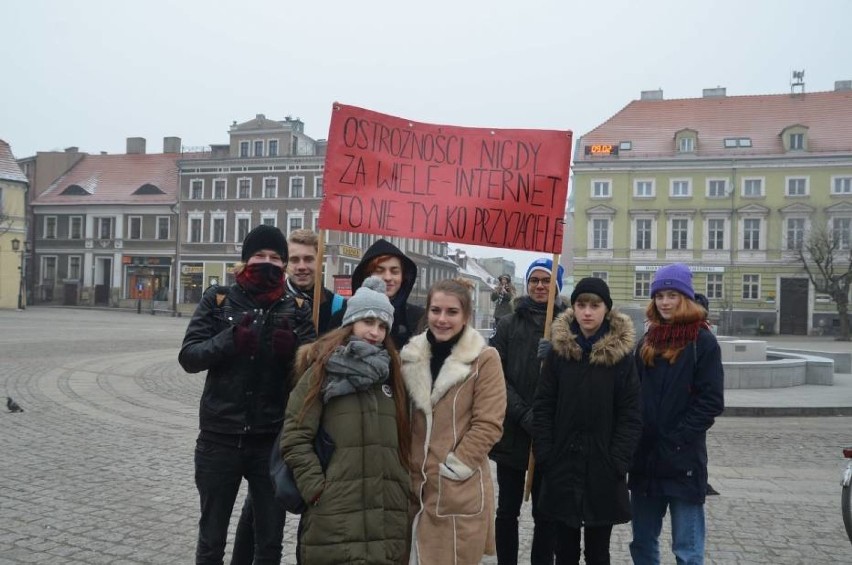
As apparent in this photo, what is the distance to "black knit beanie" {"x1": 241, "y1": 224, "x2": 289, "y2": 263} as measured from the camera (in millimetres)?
3750

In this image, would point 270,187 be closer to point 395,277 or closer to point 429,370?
point 395,277

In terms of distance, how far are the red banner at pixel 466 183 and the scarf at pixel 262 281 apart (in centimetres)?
111

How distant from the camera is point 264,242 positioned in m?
3.75

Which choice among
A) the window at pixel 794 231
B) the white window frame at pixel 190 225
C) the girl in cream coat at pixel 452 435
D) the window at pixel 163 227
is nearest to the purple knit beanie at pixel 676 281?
the girl in cream coat at pixel 452 435

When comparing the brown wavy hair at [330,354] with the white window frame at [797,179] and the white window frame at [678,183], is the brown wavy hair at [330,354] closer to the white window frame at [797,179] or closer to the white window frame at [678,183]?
the white window frame at [678,183]

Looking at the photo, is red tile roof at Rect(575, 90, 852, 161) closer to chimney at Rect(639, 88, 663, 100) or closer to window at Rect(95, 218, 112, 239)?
chimney at Rect(639, 88, 663, 100)

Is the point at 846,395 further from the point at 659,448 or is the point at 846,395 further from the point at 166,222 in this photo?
the point at 166,222

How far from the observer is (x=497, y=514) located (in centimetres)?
427

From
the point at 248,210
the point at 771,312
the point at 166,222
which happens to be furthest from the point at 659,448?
the point at 166,222

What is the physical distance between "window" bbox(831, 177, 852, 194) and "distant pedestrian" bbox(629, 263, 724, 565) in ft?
157

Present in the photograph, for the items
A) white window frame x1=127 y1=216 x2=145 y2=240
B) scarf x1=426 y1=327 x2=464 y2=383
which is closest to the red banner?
scarf x1=426 y1=327 x2=464 y2=383

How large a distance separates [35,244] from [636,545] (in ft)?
207

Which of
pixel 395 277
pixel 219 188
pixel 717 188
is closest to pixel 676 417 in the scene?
pixel 395 277

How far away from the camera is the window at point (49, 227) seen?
5719cm
